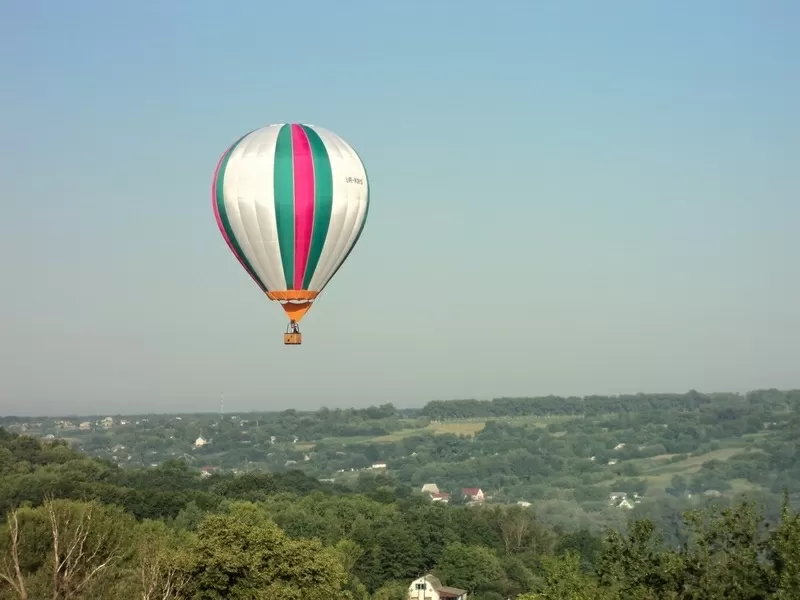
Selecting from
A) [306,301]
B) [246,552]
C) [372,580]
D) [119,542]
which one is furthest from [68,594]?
[372,580]

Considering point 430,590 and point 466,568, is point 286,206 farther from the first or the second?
point 466,568

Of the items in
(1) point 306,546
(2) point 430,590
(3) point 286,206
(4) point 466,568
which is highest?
(3) point 286,206

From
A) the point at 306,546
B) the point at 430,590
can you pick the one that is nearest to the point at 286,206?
the point at 306,546

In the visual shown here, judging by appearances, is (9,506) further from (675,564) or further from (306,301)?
(675,564)

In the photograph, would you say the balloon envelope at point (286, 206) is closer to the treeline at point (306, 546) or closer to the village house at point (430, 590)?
the treeline at point (306, 546)

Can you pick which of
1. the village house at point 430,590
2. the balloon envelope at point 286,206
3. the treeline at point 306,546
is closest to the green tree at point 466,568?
the treeline at point 306,546

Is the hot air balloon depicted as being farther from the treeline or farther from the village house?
the village house
